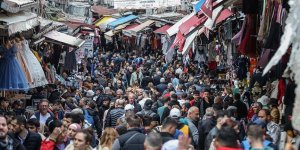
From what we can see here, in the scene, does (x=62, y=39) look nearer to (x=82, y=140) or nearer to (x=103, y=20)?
(x=82, y=140)

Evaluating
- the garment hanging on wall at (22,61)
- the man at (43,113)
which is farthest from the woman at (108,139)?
the garment hanging on wall at (22,61)

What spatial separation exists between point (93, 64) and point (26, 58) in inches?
818

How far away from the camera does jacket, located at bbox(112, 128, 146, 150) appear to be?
10.6 m

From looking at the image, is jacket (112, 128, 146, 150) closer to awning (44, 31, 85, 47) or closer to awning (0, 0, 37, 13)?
awning (0, 0, 37, 13)

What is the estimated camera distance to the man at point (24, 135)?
1177 cm

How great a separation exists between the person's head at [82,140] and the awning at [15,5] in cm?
636

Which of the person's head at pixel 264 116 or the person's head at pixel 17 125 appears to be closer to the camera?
the person's head at pixel 17 125

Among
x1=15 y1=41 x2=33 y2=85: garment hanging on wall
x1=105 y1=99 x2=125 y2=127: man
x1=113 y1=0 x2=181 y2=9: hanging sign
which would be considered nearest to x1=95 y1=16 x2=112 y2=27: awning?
x1=113 y1=0 x2=181 y2=9: hanging sign

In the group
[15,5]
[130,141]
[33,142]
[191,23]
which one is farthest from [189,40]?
[130,141]

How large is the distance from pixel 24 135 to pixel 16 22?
4691mm

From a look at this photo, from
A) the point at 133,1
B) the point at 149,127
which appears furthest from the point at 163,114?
the point at 133,1

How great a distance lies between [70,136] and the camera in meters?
11.4

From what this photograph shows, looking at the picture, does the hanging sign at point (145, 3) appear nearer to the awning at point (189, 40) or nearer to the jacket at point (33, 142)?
the awning at point (189, 40)

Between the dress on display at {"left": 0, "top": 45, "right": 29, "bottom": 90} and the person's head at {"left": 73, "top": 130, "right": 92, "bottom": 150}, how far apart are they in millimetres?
6590
